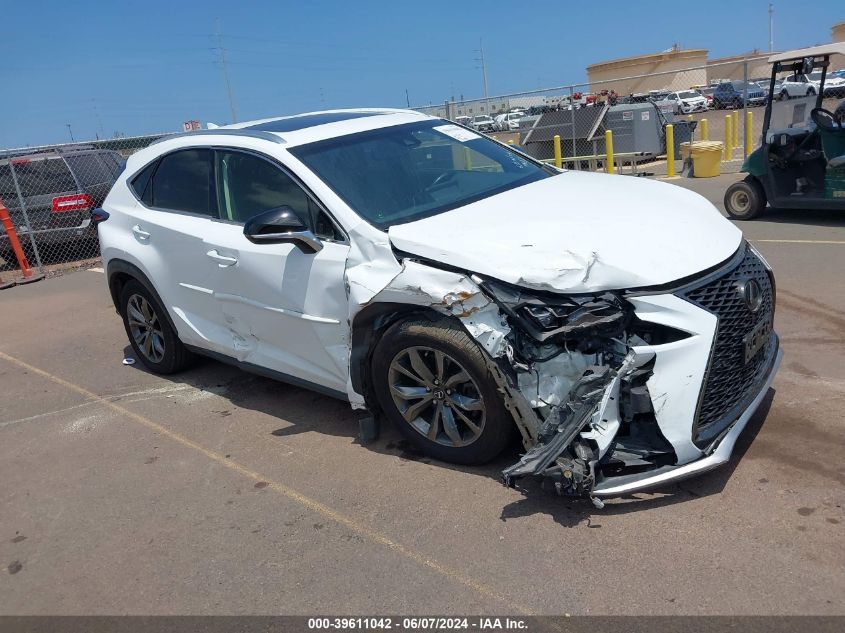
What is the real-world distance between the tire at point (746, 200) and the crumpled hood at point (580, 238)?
6.00 metres

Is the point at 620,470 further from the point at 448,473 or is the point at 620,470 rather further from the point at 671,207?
the point at 671,207

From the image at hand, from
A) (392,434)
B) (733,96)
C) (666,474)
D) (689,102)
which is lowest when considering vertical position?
(689,102)

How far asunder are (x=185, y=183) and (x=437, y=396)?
262 cm

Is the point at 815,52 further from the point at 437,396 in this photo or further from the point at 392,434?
the point at 437,396

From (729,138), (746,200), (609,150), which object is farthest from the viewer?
(729,138)

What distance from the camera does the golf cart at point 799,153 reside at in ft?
28.3

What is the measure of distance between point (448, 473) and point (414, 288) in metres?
1.02

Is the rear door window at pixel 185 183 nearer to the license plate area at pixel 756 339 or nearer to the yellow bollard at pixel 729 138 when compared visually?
the license plate area at pixel 756 339

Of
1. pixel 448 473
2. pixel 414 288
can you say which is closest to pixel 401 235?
pixel 414 288

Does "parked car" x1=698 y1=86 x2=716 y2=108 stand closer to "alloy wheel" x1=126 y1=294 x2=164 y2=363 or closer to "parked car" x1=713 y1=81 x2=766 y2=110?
"parked car" x1=713 y1=81 x2=766 y2=110

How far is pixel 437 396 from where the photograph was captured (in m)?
3.79

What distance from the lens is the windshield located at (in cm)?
424

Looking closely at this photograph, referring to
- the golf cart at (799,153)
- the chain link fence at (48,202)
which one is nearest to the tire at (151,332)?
the chain link fence at (48,202)

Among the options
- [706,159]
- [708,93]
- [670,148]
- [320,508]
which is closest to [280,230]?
[320,508]
